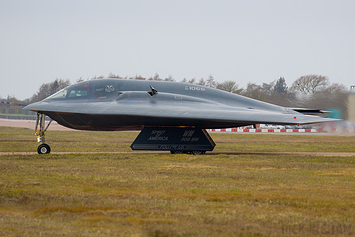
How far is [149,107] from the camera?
67.8 feet

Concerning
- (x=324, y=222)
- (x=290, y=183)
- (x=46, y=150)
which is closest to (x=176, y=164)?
(x=290, y=183)

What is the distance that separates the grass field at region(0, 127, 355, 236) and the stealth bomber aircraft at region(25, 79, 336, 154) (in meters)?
4.62

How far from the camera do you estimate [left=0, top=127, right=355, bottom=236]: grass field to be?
21.9 feet

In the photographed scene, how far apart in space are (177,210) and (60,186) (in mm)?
3913

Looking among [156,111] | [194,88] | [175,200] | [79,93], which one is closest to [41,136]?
[79,93]

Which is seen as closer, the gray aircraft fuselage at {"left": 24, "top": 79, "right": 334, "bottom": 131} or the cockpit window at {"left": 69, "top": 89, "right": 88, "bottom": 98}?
the gray aircraft fuselage at {"left": 24, "top": 79, "right": 334, "bottom": 131}

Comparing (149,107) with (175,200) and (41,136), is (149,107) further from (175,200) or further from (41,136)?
(175,200)

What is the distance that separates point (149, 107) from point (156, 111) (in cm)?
52

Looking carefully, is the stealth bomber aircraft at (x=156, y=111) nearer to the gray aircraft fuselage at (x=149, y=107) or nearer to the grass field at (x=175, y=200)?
the gray aircraft fuselage at (x=149, y=107)

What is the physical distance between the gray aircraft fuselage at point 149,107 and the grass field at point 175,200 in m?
4.47

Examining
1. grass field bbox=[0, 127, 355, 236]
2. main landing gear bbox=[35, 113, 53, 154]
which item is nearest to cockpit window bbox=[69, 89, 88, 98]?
main landing gear bbox=[35, 113, 53, 154]

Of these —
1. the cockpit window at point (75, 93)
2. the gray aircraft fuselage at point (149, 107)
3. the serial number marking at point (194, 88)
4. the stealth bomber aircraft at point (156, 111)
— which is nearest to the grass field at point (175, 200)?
the gray aircraft fuselage at point (149, 107)

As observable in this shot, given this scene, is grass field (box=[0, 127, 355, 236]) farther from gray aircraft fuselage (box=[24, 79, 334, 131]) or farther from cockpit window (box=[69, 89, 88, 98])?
cockpit window (box=[69, 89, 88, 98])

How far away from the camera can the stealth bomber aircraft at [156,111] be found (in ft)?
66.2
